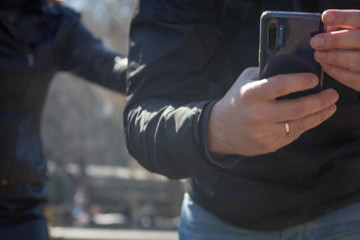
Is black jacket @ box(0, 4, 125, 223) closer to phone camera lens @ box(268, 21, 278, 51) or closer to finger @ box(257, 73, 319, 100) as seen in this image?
phone camera lens @ box(268, 21, 278, 51)

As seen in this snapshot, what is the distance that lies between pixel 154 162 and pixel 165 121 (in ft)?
0.49

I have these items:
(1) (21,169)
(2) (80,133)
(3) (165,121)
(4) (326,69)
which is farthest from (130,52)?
(2) (80,133)

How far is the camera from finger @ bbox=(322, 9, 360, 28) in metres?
1.44

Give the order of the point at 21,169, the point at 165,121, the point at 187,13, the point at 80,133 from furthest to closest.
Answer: the point at 80,133 → the point at 21,169 → the point at 187,13 → the point at 165,121

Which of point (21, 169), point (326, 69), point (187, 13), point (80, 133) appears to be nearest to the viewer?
point (326, 69)

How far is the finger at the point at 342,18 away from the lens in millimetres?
1438

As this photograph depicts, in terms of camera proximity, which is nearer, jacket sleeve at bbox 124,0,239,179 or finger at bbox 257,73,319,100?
finger at bbox 257,73,319,100

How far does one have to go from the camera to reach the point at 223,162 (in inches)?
61.7

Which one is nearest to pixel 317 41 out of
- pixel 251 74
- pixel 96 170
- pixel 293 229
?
pixel 251 74

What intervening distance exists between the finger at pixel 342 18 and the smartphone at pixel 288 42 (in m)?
0.05

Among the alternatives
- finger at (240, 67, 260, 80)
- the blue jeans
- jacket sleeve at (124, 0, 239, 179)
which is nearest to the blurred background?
the blue jeans

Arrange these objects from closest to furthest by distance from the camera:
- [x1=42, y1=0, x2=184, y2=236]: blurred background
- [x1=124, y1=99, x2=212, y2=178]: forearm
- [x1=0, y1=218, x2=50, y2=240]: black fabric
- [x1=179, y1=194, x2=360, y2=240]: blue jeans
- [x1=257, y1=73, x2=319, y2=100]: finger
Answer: [x1=257, y1=73, x2=319, y2=100]: finger < [x1=124, y1=99, x2=212, y2=178]: forearm < [x1=179, y1=194, x2=360, y2=240]: blue jeans < [x1=0, y1=218, x2=50, y2=240]: black fabric < [x1=42, y1=0, x2=184, y2=236]: blurred background

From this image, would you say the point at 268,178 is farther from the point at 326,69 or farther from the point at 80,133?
the point at 80,133

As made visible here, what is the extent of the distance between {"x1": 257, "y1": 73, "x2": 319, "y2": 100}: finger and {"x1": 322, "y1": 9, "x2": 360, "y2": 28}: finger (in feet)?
0.59
